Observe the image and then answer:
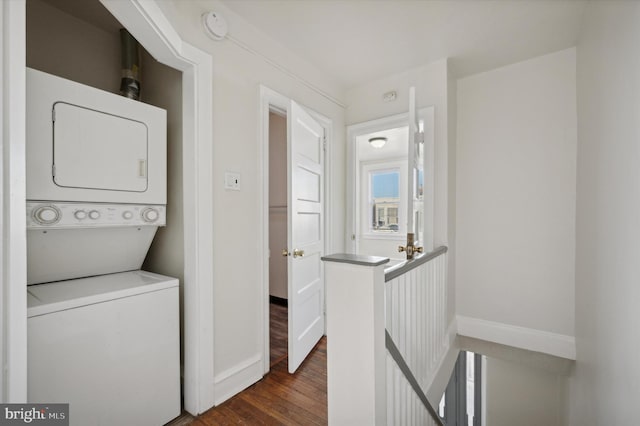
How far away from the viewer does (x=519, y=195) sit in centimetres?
247

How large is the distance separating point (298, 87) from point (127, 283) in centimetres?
189

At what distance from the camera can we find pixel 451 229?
2.58m

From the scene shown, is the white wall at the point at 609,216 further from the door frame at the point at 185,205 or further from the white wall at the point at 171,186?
the white wall at the point at 171,186

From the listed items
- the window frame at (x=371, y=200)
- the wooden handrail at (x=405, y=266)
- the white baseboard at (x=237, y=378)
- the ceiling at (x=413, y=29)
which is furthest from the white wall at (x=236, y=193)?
the window frame at (x=371, y=200)

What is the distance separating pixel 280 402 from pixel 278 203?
2.34 metres

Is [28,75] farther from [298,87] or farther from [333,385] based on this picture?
[333,385]

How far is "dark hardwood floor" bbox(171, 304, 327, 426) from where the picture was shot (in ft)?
5.18

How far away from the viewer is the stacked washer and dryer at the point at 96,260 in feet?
3.85

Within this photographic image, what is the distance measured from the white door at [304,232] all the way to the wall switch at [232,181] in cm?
37

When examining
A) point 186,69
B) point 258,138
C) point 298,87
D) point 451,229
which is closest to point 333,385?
point 258,138

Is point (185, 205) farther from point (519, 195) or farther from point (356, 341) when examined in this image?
point (519, 195)

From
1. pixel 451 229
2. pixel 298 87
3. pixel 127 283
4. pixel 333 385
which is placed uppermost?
pixel 298 87

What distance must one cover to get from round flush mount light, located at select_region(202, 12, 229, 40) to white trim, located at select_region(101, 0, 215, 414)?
0.15 m

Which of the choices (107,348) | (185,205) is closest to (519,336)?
(185,205)
